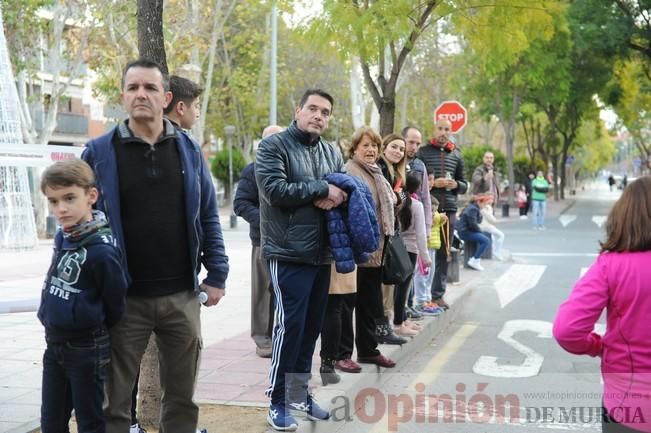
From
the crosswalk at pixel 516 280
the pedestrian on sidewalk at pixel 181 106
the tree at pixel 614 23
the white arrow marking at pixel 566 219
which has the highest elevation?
the tree at pixel 614 23

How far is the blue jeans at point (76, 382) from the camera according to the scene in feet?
11.4

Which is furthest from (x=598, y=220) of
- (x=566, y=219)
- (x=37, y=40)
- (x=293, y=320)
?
(x=293, y=320)

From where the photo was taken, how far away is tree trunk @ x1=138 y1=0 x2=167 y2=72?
4.79 meters

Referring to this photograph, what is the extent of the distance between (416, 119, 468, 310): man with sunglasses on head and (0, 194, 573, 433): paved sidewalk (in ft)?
1.42

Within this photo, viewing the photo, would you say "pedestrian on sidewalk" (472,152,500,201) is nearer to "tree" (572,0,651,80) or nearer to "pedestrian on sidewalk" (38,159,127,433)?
"pedestrian on sidewalk" (38,159,127,433)

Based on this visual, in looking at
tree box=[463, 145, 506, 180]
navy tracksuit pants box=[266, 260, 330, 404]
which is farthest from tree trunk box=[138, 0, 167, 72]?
tree box=[463, 145, 506, 180]

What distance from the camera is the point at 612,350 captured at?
9.90 feet

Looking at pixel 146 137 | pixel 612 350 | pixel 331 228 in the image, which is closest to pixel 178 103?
pixel 146 137

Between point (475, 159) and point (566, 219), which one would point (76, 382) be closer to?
point (566, 219)

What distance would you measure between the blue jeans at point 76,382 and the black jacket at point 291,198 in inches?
59.3

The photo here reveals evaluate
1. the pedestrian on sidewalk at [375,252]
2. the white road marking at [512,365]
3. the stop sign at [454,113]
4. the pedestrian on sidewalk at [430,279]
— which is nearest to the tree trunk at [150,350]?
the pedestrian on sidewalk at [375,252]

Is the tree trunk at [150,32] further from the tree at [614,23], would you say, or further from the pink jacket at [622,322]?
the tree at [614,23]

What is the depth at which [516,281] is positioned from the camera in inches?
520

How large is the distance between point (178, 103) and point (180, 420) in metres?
1.76
